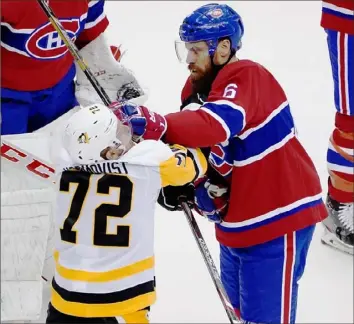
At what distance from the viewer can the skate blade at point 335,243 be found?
2475 millimetres

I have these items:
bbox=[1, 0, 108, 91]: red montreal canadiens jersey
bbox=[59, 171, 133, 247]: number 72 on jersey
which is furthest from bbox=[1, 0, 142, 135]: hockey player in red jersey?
bbox=[59, 171, 133, 247]: number 72 on jersey

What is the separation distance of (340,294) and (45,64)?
971mm

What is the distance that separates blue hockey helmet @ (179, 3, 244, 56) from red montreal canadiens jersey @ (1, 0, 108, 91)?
0.41 metres

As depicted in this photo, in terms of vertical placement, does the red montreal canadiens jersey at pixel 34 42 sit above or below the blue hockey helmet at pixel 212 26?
below

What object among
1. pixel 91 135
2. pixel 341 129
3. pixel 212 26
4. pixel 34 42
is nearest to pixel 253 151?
pixel 212 26

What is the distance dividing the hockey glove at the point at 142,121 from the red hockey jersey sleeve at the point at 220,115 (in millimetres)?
24

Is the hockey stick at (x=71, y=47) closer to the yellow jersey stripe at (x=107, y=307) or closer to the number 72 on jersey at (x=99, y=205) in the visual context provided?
the number 72 on jersey at (x=99, y=205)

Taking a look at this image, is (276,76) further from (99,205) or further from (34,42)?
(99,205)

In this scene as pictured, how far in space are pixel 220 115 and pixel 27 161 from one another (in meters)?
0.48

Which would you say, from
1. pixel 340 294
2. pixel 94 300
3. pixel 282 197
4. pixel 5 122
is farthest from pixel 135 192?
pixel 340 294

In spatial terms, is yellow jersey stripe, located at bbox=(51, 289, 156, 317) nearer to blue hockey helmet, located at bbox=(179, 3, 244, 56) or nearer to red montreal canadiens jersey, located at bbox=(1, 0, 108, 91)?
blue hockey helmet, located at bbox=(179, 3, 244, 56)

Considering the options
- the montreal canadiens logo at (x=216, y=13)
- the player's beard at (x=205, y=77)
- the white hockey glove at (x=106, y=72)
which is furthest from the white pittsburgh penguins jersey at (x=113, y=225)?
the white hockey glove at (x=106, y=72)

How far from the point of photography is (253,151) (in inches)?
68.6

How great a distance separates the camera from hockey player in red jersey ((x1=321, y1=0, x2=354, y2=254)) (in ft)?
7.35
